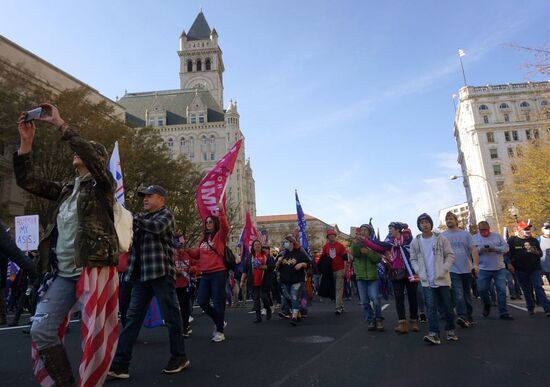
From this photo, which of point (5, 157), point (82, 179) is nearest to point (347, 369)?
point (82, 179)

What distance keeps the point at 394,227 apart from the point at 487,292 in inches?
110

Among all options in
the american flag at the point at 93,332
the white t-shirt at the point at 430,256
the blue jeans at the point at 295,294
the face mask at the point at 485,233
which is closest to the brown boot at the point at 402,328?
the white t-shirt at the point at 430,256

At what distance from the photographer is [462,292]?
25.7 feet

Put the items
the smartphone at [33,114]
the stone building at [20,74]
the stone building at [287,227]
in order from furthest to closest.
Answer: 1. the stone building at [287,227]
2. the stone building at [20,74]
3. the smartphone at [33,114]

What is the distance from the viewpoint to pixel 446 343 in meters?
5.91

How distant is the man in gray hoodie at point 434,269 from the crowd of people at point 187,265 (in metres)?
0.02

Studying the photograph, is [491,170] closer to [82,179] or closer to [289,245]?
[289,245]

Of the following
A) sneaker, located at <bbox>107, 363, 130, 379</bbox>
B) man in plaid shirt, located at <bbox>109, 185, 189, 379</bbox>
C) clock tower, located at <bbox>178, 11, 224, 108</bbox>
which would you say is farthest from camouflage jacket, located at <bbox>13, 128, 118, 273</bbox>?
clock tower, located at <bbox>178, 11, 224, 108</bbox>

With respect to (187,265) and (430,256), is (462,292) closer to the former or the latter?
(430,256)

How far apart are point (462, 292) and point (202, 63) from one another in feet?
317

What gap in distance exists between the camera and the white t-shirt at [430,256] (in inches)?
246

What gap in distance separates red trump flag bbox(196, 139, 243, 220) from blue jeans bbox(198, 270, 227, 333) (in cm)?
126

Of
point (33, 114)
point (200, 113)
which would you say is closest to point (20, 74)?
point (33, 114)

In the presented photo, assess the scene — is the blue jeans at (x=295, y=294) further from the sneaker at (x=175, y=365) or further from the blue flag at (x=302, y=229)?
the blue flag at (x=302, y=229)
